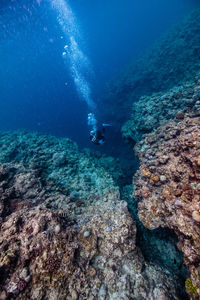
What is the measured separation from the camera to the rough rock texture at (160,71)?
497 inches

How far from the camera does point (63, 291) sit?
228 cm

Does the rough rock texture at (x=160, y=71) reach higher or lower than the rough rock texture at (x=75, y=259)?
higher

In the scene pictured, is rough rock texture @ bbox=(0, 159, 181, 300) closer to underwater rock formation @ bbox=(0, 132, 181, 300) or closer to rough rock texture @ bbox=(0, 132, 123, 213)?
underwater rock formation @ bbox=(0, 132, 181, 300)

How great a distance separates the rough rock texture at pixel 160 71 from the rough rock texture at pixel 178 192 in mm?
10104

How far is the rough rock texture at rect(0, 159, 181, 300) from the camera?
226 centimetres

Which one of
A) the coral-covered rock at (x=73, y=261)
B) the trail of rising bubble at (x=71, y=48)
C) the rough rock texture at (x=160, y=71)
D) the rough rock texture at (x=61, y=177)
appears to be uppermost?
the trail of rising bubble at (x=71, y=48)

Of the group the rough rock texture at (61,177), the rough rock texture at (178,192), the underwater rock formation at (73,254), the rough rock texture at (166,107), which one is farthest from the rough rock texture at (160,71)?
the underwater rock formation at (73,254)

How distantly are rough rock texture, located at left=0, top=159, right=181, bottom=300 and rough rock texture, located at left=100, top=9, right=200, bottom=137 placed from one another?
39.6 ft

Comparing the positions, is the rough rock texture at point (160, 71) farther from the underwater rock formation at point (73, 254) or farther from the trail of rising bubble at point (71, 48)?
the underwater rock formation at point (73, 254)

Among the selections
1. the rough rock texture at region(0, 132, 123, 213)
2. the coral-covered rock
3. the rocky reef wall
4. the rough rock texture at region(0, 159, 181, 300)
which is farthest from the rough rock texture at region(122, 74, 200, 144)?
the coral-covered rock

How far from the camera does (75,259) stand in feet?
8.54

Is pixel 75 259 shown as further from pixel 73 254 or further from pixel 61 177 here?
pixel 61 177

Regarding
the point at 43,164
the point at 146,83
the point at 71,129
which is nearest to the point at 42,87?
the point at 71,129

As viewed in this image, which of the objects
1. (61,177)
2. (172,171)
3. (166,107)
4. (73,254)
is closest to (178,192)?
(172,171)
